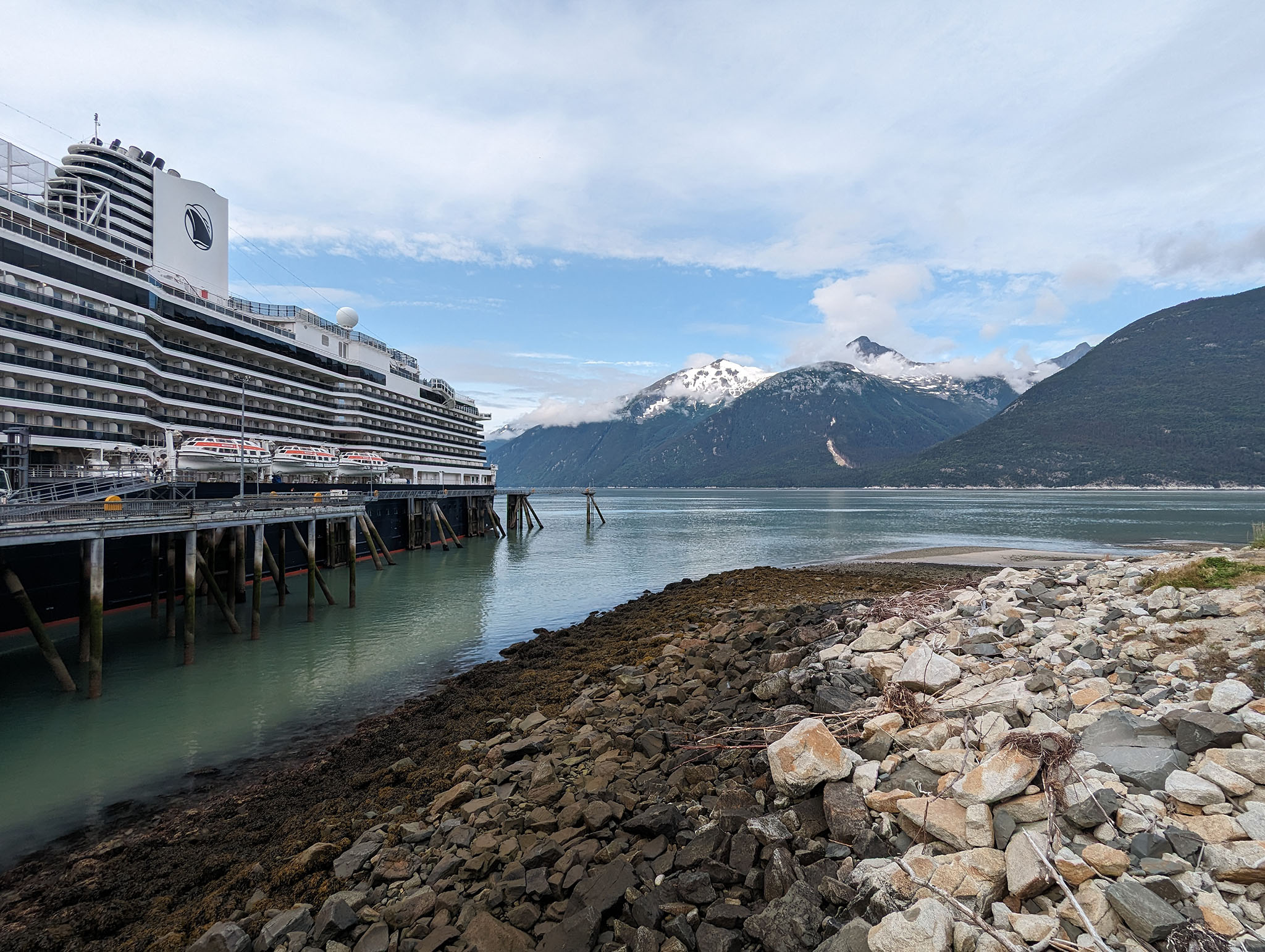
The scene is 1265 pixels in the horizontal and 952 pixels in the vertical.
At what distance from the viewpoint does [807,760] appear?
704 centimetres

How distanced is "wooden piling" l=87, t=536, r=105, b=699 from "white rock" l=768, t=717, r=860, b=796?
18.4 metres

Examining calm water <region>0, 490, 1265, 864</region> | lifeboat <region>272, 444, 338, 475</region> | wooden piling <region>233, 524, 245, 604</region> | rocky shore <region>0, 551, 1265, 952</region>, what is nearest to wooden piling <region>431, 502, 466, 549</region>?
calm water <region>0, 490, 1265, 864</region>

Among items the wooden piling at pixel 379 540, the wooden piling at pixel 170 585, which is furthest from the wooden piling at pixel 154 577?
the wooden piling at pixel 379 540

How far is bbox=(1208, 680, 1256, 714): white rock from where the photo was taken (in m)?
6.21

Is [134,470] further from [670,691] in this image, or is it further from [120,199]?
[670,691]

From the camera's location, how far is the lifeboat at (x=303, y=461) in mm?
39281

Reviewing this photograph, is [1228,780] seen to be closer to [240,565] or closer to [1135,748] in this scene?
[1135,748]

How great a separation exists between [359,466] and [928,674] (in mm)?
46376

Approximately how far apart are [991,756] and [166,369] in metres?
51.0

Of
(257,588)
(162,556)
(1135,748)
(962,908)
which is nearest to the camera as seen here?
(962,908)

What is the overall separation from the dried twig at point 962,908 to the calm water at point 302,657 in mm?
12908

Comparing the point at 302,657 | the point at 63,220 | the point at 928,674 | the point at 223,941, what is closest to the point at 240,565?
the point at 302,657

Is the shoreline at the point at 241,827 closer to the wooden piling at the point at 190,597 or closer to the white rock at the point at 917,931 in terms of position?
the white rock at the point at 917,931

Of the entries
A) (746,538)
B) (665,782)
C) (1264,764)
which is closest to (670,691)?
(665,782)
